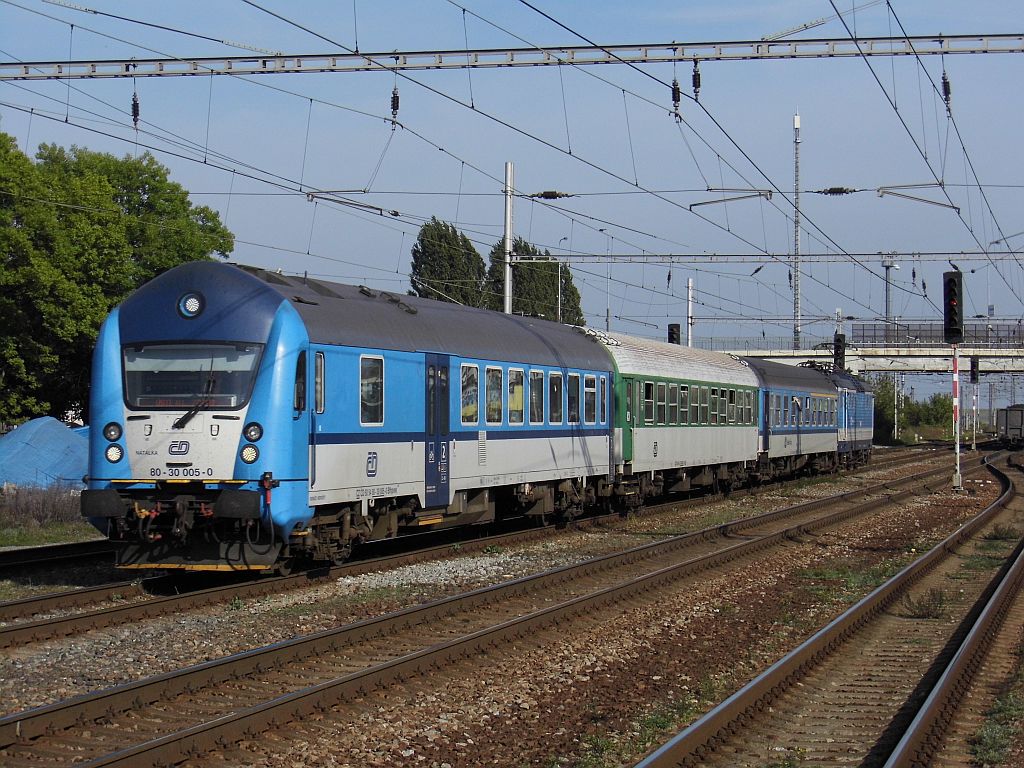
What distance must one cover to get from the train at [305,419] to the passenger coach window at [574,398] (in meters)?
0.05

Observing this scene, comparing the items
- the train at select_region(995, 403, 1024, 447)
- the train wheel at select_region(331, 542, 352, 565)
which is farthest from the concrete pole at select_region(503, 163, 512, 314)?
the train at select_region(995, 403, 1024, 447)

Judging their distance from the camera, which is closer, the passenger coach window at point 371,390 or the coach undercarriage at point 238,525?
the coach undercarriage at point 238,525

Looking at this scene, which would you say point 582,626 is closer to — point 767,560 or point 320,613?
point 320,613

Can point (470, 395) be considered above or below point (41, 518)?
above

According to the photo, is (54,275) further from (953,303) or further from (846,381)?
(846,381)

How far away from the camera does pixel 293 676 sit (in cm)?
991

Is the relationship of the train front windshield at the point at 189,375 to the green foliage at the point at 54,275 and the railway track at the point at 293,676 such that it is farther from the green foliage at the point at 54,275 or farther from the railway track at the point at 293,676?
the green foliage at the point at 54,275

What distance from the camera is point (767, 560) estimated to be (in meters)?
18.3

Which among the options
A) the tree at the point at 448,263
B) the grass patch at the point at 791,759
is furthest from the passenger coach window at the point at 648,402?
the tree at the point at 448,263

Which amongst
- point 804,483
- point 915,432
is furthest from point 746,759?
point 915,432

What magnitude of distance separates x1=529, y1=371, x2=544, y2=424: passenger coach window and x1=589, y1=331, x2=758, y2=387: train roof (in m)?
4.06

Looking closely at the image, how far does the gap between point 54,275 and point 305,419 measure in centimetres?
2445

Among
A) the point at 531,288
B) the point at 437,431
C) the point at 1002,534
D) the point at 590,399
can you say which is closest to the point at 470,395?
the point at 437,431

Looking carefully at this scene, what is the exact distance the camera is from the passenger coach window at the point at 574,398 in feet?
69.9
